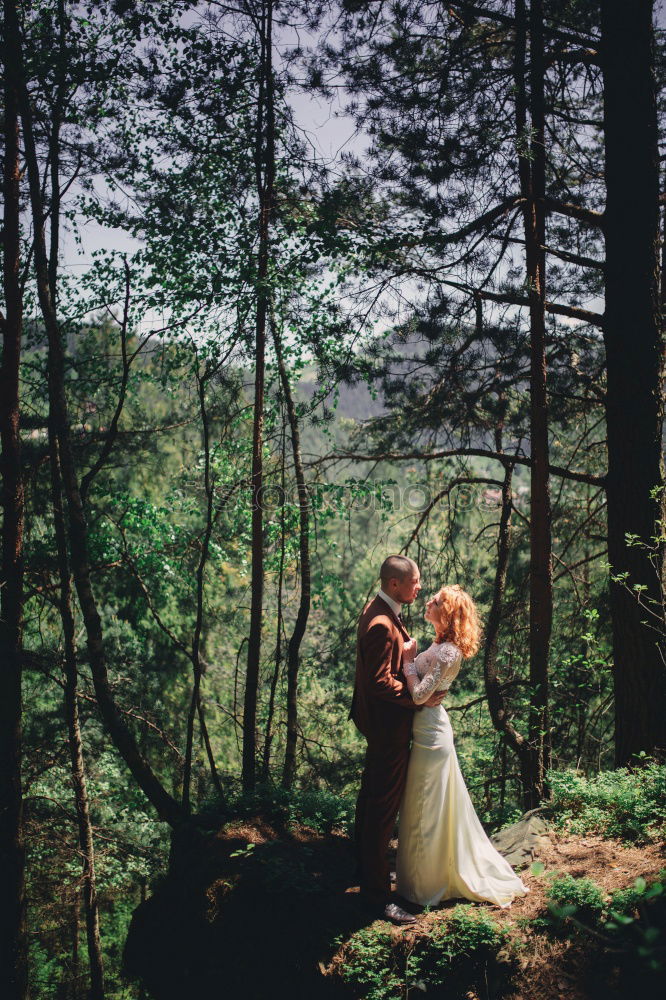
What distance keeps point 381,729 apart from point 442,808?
2.04 ft

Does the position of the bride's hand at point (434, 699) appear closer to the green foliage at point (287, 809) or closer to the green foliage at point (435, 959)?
the green foliage at point (435, 959)

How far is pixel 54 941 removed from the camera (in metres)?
16.5

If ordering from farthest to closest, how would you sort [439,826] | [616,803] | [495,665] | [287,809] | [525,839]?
[495,665] < [287,809] < [525,839] < [616,803] < [439,826]

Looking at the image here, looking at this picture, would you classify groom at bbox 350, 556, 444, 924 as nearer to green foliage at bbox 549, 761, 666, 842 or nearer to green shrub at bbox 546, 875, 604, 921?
green shrub at bbox 546, 875, 604, 921

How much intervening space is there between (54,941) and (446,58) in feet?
64.6

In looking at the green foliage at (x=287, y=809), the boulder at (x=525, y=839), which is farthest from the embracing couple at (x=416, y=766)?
the green foliage at (x=287, y=809)

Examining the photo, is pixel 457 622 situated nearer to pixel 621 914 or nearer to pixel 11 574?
pixel 621 914

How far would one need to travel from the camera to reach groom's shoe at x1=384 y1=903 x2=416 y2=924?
422 cm

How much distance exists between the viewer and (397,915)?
4.27 metres

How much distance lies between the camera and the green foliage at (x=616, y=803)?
14.7 ft

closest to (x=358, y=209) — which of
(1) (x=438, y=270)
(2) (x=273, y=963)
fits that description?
(1) (x=438, y=270)

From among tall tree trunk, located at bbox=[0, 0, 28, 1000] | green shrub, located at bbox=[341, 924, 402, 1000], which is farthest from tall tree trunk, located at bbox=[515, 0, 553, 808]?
tall tree trunk, located at bbox=[0, 0, 28, 1000]

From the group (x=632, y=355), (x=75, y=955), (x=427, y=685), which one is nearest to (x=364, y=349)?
(x=632, y=355)

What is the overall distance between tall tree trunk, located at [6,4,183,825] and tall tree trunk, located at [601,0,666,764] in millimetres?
4499
